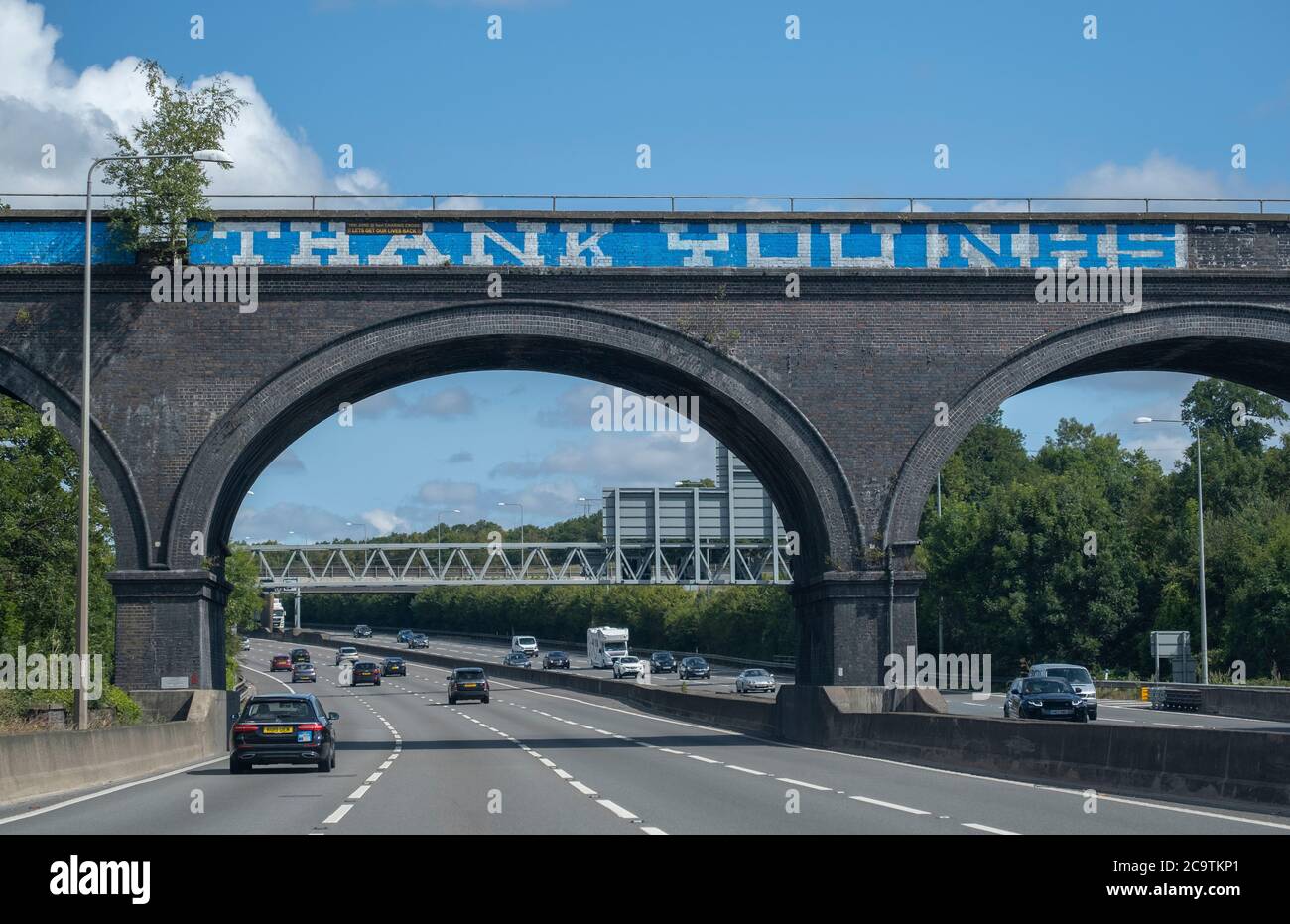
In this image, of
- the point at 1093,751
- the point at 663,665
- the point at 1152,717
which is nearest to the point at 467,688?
the point at 1152,717

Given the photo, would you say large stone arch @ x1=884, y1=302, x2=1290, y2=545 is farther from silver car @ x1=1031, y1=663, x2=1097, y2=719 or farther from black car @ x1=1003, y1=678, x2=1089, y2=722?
silver car @ x1=1031, y1=663, x2=1097, y2=719

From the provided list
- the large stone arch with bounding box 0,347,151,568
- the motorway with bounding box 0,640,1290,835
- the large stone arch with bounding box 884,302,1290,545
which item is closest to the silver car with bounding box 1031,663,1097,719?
the large stone arch with bounding box 884,302,1290,545

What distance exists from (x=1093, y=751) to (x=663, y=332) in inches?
610

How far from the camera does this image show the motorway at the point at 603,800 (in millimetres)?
15844

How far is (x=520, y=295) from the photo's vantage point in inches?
1355

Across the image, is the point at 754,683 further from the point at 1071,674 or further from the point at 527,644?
the point at 527,644

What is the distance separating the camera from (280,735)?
26859 mm

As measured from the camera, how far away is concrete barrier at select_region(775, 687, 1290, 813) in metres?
18.1

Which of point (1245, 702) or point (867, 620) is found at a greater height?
point (867, 620)
